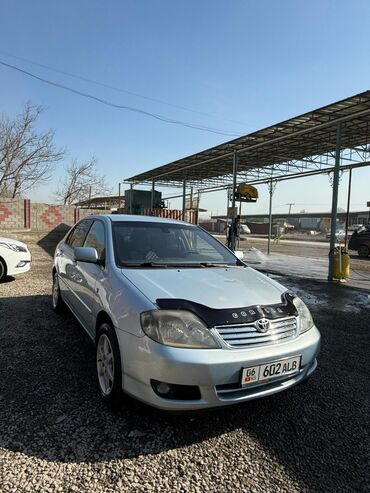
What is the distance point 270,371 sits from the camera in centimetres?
232

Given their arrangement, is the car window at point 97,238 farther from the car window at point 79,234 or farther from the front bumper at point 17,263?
the front bumper at point 17,263

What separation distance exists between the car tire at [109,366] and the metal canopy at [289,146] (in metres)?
7.85

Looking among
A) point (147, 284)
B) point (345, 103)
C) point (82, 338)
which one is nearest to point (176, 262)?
point (147, 284)

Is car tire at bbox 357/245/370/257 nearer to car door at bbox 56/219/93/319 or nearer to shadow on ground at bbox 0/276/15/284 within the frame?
shadow on ground at bbox 0/276/15/284

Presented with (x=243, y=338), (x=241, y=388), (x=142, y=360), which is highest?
(x=243, y=338)

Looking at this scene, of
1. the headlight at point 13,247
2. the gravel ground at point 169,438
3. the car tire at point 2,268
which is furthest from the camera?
the headlight at point 13,247

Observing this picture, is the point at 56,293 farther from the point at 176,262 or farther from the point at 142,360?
the point at 142,360

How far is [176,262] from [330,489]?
6.82 feet

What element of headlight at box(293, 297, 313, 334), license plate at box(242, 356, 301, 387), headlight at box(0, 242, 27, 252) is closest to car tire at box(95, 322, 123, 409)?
license plate at box(242, 356, 301, 387)

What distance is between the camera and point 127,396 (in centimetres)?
251

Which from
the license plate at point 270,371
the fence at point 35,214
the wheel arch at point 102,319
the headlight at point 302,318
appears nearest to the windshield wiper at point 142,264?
the wheel arch at point 102,319

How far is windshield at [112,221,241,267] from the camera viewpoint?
332cm

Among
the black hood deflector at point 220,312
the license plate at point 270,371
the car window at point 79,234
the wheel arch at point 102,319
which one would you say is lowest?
the license plate at point 270,371

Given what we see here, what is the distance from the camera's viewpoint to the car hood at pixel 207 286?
2.49 meters
